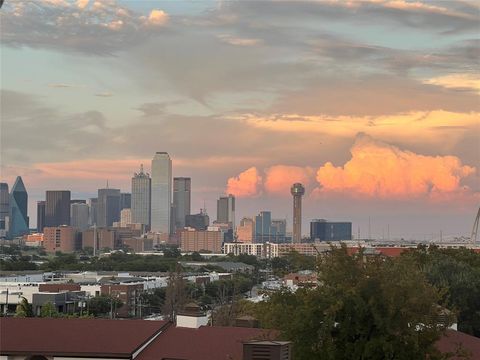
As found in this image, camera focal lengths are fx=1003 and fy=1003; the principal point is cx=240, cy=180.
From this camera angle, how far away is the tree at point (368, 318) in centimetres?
2412

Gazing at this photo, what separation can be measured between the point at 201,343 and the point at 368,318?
19.4 ft

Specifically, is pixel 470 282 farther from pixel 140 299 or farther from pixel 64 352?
pixel 140 299

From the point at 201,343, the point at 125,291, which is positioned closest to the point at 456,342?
the point at 201,343

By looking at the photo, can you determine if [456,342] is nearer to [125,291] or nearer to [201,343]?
[201,343]

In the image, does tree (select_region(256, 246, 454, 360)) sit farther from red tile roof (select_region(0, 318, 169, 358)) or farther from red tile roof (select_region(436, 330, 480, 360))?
red tile roof (select_region(0, 318, 169, 358))

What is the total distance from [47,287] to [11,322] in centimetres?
10024

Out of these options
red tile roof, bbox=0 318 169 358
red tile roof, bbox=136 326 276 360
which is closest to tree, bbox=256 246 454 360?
red tile roof, bbox=136 326 276 360

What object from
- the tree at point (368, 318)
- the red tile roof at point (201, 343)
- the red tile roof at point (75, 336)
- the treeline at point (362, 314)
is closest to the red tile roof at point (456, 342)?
the treeline at point (362, 314)

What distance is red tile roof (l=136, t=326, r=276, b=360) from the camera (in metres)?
27.3

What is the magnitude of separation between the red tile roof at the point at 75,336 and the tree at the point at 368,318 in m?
5.06

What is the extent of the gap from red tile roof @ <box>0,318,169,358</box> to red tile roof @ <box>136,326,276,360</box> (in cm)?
43

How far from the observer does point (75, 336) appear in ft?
94.8

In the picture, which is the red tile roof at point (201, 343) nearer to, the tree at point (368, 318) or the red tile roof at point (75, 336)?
the red tile roof at point (75, 336)

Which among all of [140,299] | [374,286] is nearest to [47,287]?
[140,299]
